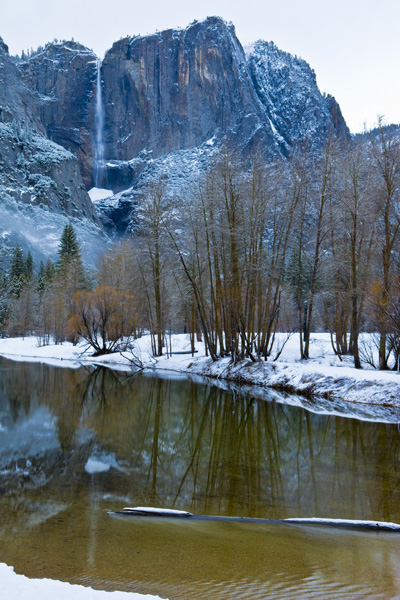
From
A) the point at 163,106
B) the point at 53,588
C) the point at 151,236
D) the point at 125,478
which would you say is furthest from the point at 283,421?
the point at 163,106

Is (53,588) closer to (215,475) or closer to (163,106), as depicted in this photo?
(215,475)

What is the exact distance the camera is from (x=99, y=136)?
169000 millimetres

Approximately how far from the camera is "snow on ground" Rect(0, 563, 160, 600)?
11.1 feet

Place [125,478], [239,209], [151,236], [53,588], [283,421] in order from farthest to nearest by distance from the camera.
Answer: [151,236] → [239,209] → [283,421] → [125,478] → [53,588]

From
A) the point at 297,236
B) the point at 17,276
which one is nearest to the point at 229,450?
the point at 297,236

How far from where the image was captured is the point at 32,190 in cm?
11719

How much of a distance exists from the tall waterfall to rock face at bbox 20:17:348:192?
66.7 inches

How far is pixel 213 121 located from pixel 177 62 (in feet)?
99.4

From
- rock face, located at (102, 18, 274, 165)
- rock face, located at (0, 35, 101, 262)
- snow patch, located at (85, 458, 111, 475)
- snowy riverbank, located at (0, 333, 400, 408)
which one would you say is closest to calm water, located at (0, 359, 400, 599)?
snow patch, located at (85, 458, 111, 475)

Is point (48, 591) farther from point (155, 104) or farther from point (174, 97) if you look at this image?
point (155, 104)

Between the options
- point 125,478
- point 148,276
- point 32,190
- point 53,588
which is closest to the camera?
point 53,588

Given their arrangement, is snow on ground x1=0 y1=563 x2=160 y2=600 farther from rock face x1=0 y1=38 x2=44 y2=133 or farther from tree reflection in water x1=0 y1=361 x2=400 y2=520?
rock face x1=0 y1=38 x2=44 y2=133

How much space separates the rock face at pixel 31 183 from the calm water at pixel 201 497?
9458cm

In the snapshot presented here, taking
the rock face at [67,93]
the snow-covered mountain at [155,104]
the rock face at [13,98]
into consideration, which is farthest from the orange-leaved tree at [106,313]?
the rock face at [67,93]
